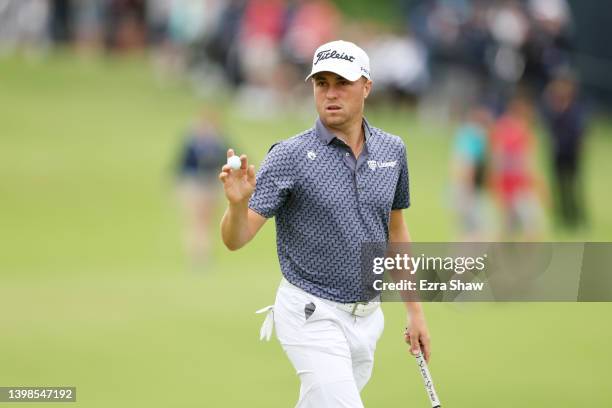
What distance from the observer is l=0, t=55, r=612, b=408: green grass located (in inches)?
533

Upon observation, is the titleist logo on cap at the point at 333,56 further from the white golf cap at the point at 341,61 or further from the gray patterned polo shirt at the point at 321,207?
the gray patterned polo shirt at the point at 321,207

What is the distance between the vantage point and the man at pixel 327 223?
7.22m

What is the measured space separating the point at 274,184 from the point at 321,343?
0.86 m

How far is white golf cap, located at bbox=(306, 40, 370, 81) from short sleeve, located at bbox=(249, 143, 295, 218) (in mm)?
479

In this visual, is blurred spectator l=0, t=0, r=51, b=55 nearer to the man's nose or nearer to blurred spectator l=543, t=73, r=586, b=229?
blurred spectator l=543, t=73, r=586, b=229

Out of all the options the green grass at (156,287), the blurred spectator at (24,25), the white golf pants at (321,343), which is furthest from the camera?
the blurred spectator at (24,25)

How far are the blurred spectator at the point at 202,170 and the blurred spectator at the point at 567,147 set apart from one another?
6.57 meters

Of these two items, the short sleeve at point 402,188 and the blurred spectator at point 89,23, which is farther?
the blurred spectator at point 89,23

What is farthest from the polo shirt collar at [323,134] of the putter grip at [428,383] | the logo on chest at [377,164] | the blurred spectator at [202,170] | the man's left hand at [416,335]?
the blurred spectator at [202,170]

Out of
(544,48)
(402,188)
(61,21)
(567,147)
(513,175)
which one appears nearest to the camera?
(402,188)

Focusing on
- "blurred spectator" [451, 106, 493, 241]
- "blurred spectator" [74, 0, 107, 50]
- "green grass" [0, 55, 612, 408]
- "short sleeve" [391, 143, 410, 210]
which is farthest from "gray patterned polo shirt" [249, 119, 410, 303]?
"blurred spectator" [74, 0, 107, 50]

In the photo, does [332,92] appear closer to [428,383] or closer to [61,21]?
[428,383]

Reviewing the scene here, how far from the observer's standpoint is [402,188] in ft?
25.5

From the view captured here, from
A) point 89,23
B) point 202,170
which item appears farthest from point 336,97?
point 89,23
